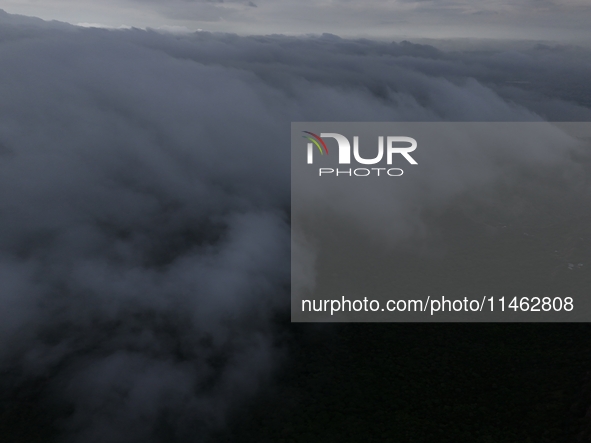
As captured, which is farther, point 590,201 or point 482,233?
point 590,201

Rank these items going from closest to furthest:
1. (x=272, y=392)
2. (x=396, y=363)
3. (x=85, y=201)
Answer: (x=272, y=392) → (x=396, y=363) → (x=85, y=201)

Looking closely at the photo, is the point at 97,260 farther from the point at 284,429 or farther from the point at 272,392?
the point at 284,429

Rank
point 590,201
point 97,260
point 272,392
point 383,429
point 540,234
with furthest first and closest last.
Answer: point 590,201, point 540,234, point 97,260, point 272,392, point 383,429

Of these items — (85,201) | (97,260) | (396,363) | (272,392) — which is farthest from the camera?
(85,201)

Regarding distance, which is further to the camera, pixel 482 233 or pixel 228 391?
pixel 482 233

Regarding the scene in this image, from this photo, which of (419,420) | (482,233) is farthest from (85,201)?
(419,420)

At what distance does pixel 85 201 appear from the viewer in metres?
199

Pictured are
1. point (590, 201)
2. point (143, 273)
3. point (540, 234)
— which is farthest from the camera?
point (590, 201)

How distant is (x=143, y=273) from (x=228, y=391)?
59989 mm

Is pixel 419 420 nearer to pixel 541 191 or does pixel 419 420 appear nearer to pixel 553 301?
pixel 553 301

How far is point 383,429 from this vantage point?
225 feet

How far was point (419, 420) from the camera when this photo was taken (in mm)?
69688

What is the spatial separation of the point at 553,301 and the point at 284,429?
75.2m

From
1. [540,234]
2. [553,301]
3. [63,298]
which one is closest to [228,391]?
[63,298]
